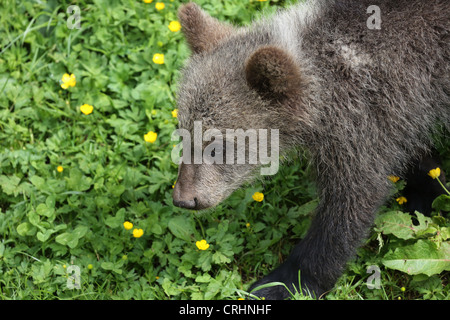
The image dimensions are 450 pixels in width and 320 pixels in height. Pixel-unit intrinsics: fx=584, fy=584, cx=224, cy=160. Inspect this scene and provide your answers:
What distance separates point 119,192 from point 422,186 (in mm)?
2696

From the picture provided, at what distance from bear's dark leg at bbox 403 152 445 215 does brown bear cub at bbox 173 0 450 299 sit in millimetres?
711

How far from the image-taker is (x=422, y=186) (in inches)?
205

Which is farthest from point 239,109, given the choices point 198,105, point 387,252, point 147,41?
point 147,41

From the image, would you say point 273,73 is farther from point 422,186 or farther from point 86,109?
point 86,109

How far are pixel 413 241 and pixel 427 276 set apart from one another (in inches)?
11.2

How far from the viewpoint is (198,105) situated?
167 inches

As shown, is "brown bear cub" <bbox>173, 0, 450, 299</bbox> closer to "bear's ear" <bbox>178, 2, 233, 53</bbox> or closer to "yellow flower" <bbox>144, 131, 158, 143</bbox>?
"bear's ear" <bbox>178, 2, 233, 53</bbox>

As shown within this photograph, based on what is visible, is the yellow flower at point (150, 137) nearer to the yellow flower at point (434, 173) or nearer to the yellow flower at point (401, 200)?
the yellow flower at point (401, 200)

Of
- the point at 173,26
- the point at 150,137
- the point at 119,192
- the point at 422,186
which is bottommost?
the point at 119,192

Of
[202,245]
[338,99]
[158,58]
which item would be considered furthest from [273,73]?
[158,58]

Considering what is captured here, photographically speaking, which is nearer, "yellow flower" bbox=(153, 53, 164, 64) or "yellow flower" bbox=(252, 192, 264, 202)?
"yellow flower" bbox=(252, 192, 264, 202)

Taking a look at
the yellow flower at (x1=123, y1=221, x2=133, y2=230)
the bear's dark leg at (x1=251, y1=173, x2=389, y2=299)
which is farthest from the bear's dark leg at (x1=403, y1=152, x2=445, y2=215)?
the yellow flower at (x1=123, y1=221, x2=133, y2=230)

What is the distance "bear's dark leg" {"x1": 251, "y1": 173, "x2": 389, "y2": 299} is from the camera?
4289mm

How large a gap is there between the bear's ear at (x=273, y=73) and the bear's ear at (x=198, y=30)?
0.71 metres
